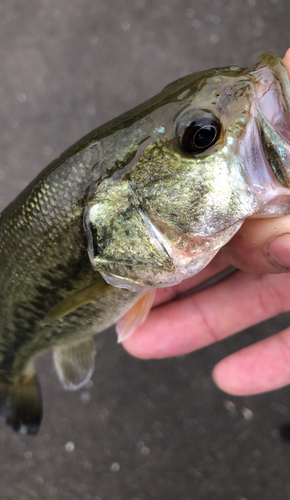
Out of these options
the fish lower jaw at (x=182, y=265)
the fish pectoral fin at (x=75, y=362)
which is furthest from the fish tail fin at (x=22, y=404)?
the fish lower jaw at (x=182, y=265)

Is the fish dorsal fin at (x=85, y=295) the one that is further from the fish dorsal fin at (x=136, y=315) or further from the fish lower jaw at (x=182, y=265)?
the fish dorsal fin at (x=136, y=315)

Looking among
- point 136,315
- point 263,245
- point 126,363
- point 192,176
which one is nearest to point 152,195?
point 192,176

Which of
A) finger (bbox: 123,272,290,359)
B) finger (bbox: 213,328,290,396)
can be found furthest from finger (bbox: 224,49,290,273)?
finger (bbox: 213,328,290,396)

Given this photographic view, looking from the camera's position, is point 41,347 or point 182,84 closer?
point 182,84

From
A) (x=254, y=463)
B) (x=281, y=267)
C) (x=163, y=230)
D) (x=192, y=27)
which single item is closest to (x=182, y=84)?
(x=163, y=230)

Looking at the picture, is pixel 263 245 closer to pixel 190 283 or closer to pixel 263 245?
pixel 263 245

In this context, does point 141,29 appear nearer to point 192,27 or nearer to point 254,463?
point 192,27

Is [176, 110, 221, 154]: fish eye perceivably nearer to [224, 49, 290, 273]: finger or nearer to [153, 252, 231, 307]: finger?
[224, 49, 290, 273]: finger
